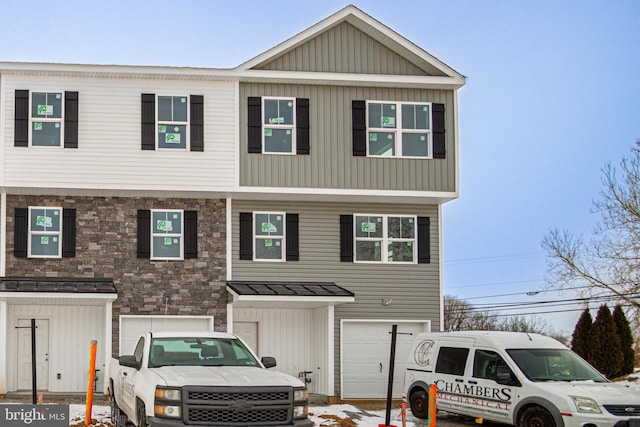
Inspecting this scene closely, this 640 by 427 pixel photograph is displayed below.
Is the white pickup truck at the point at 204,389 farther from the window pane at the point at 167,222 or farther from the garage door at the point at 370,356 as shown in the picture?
the garage door at the point at 370,356

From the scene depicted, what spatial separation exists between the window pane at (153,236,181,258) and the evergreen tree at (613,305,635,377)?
47.7ft

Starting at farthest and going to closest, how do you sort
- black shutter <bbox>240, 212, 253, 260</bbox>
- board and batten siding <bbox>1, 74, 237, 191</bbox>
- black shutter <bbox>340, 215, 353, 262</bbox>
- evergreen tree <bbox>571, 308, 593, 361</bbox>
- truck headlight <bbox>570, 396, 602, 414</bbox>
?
evergreen tree <bbox>571, 308, 593, 361</bbox> → black shutter <bbox>340, 215, 353, 262</bbox> → black shutter <bbox>240, 212, 253, 260</bbox> → board and batten siding <bbox>1, 74, 237, 191</bbox> → truck headlight <bbox>570, 396, 602, 414</bbox>

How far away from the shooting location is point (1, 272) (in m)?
22.9

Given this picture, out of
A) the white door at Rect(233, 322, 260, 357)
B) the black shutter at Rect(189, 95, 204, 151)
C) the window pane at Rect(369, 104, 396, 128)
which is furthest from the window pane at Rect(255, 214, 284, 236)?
the window pane at Rect(369, 104, 396, 128)

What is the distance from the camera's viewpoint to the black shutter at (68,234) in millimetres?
23297

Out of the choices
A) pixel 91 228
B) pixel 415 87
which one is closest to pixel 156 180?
pixel 91 228

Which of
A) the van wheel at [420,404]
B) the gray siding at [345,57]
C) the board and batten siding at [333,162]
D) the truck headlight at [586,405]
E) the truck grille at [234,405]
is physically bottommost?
the van wheel at [420,404]

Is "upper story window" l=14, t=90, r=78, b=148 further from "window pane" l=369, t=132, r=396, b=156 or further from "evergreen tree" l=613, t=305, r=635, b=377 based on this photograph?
"evergreen tree" l=613, t=305, r=635, b=377


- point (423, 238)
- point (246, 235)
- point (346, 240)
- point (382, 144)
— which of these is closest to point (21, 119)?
point (246, 235)

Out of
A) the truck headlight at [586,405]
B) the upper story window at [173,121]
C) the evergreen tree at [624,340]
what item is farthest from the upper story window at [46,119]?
the evergreen tree at [624,340]

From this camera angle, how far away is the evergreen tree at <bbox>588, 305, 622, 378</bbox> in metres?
28.6

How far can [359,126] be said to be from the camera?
24.2 metres

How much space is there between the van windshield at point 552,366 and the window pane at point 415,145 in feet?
27.7

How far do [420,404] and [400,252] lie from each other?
22.0ft
